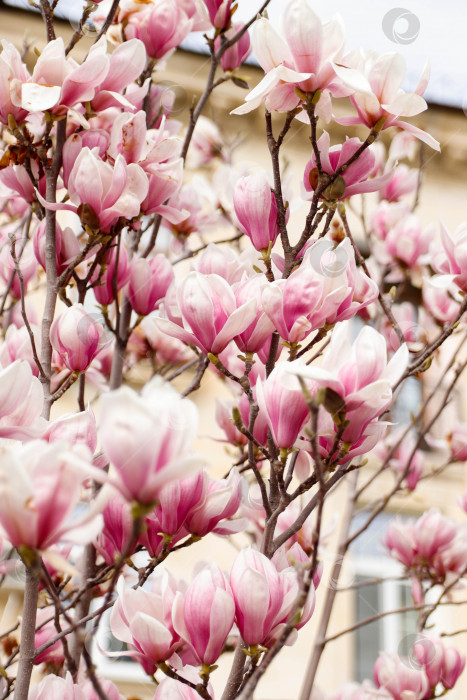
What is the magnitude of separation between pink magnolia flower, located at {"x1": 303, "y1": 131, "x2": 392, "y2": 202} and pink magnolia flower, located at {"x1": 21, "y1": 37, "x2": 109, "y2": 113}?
28cm

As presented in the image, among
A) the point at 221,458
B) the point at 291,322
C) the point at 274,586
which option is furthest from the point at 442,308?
the point at 221,458

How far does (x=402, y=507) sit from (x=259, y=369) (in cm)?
385

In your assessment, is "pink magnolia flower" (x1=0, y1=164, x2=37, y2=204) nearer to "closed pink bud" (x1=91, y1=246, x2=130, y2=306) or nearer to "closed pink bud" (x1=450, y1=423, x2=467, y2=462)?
"closed pink bud" (x1=91, y1=246, x2=130, y2=306)

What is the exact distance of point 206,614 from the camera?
0.68 m

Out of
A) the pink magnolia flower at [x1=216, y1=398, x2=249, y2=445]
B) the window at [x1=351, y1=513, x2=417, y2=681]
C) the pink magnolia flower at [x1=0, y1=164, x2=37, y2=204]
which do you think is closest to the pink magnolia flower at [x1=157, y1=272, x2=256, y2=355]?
the pink magnolia flower at [x1=0, y1=164, x2=37, y2=204]

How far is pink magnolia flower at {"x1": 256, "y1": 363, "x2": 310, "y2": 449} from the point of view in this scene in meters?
0.68

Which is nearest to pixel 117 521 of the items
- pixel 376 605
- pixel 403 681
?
pixel 403 681

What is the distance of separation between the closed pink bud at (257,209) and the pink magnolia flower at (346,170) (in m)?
0.06

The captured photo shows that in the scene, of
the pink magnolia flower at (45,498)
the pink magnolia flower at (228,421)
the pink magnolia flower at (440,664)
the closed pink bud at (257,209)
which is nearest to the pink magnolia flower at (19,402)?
the pink magnolia flower at (45,498)

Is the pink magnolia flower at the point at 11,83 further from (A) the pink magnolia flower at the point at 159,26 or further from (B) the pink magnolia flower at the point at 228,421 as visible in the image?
(B) the pink magnolia flower at the point at 228,421

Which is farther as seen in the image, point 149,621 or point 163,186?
point 163,186

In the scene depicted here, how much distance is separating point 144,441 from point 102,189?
20.0 inches

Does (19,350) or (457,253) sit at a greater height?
(457,253)

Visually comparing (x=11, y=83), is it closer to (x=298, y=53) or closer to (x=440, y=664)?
(x=298, y=53)
